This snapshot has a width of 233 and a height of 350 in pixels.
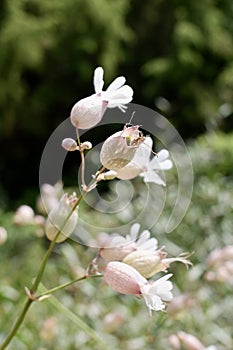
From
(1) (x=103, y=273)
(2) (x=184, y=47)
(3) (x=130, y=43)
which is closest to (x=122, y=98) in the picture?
(1) (x=103, y=273)

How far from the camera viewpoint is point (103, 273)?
49 cm

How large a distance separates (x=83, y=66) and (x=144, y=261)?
182 inches

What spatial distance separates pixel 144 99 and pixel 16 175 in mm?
1123

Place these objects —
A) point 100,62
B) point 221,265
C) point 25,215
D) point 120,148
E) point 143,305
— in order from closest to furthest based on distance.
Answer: point 120,148 → point 25,215 → point 221,265 → point 143,305 → point 100,62

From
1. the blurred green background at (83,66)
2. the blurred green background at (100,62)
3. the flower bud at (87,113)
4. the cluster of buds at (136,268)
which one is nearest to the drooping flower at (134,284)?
the cluster of buds at (136,268)

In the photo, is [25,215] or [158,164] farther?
[25,215]

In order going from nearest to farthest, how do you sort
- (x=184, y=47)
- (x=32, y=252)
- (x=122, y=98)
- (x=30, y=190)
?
(x=122, y=98)
(x=32, y=252)
(x=30, y=190)
(x=184, y=47)

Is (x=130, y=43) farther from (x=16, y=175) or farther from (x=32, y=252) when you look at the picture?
(x=32, y=252)

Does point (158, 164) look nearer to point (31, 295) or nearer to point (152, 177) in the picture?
point (152, 177)

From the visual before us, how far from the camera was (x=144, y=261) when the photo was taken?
1.60ft

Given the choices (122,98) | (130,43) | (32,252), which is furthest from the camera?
(130,43)

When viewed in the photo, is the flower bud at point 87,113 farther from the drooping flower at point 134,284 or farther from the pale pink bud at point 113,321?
the pale pink bud at point 113,321

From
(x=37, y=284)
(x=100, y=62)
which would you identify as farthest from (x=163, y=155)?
(x=100, y=62)

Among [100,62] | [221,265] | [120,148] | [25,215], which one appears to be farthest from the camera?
[100,62]
